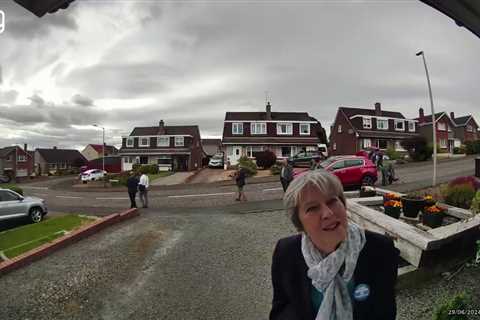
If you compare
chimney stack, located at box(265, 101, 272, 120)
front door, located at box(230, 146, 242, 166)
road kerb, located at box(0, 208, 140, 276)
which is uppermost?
chimney stack, located at box(265, 101, 272, 120)

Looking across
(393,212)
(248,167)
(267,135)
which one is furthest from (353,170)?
(267,135)

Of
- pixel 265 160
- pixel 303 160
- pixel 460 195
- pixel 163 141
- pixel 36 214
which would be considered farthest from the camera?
pixel 163 141

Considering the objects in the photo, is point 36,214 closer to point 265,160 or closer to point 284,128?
point 265,160

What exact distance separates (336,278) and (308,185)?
57 cm

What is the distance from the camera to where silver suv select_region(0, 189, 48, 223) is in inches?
405

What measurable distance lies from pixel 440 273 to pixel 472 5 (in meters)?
4.15

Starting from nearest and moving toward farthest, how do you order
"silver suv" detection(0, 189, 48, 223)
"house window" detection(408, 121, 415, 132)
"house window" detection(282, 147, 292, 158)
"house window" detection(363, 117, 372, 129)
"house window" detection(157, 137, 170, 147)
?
1. "silver suv" detection(0, 189, 48, 223)
2. "house window" detection(282, 147, 292, 158)
3. "house window" detection(363, 117, 372, 129)
4. "house window" detection(408, 121, 415, 132)
5. "house window" detection(157, 137, 170, 147)

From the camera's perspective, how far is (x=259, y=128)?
117 feet

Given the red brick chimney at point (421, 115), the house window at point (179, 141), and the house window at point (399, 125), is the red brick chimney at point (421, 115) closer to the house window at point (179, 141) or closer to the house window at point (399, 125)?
the house window at point (399, 125)

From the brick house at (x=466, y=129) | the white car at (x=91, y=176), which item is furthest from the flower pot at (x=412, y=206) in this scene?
the brick house at (x=466, y=129)

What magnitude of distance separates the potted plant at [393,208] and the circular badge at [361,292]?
5591mm

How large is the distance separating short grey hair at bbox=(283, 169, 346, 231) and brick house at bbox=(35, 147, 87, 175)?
247 feet

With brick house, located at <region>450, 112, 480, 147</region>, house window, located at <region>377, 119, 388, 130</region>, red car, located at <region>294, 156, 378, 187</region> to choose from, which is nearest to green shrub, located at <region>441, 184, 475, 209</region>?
red car, located at <region>294, 156, 378, 187</region>

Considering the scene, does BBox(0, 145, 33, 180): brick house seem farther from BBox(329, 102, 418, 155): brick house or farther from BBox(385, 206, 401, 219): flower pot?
BBox(385, 206, 401, 219): flower pot
